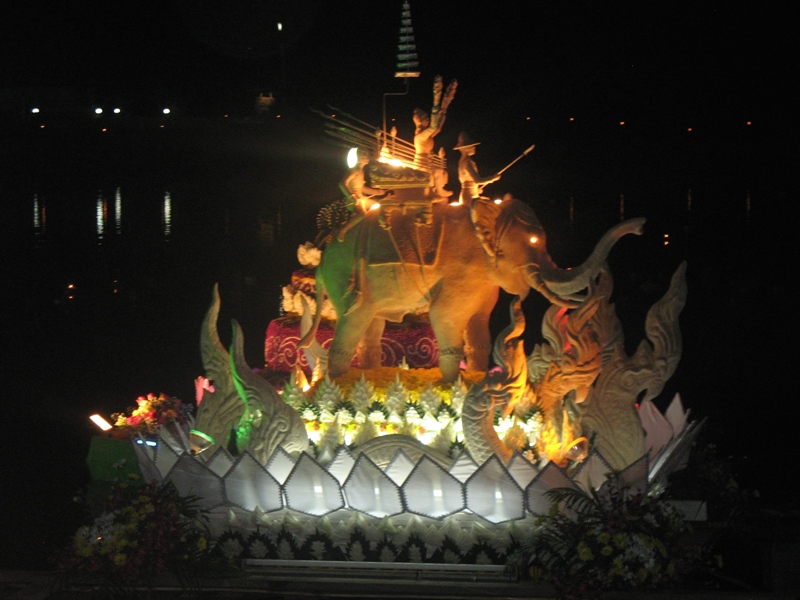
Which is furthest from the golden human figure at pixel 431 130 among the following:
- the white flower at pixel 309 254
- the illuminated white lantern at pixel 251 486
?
the illuminated white lantern at pixel 251 486

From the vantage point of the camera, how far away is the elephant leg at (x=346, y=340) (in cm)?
725

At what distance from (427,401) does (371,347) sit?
828 mm

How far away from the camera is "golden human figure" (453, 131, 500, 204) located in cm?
702

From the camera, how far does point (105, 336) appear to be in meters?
14.4

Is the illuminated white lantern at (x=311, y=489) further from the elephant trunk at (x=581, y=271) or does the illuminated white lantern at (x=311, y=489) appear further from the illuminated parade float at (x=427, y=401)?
the elephant trunk at (x=581, y=271)

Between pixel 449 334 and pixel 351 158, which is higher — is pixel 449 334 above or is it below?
below

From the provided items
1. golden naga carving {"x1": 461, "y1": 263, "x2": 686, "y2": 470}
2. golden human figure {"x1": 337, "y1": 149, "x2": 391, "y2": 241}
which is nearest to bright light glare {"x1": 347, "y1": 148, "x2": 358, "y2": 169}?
golden human figure {"x1": 337, "y1": 149, "x2": 391, "y2": 241}

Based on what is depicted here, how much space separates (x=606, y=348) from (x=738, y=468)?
2.83m

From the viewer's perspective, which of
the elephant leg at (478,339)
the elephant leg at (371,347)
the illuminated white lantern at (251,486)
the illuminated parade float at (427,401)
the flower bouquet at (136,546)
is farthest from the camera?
the elephant leg at (371,347)

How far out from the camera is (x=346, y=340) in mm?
7277

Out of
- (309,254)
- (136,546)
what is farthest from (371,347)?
(136,546)

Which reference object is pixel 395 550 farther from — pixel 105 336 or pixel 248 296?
pixel 248 296

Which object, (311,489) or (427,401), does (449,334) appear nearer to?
(427,401)

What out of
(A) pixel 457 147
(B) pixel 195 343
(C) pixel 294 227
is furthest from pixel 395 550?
(C) pixel 294 227
